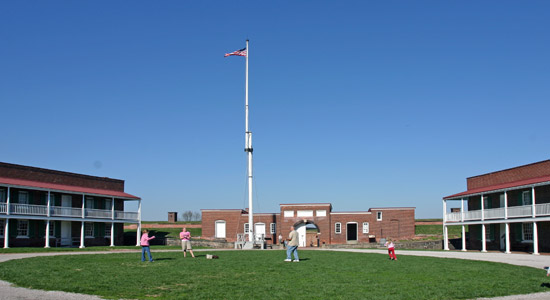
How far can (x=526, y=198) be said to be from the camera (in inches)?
1524

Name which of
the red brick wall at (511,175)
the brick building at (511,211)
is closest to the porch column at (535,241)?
the brick building at (511,211)

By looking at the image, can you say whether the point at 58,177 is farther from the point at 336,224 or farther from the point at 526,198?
the point at 526,198

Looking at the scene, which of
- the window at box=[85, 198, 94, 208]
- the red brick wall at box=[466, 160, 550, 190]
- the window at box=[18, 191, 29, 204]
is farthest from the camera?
the window at box=[85, 198, 94, 208]

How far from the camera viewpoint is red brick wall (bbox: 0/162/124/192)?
4137 cm

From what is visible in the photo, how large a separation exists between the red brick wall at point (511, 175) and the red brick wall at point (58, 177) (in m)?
33.6

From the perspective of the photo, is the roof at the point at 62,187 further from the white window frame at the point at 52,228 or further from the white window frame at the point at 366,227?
the white window frame at the point at 366,227

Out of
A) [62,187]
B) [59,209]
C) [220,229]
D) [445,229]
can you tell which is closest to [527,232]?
[445,229]

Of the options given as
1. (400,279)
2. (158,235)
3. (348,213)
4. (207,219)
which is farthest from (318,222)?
(400,279)

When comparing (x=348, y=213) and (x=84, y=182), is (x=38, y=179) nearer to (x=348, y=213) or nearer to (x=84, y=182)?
(x=84, y=182)

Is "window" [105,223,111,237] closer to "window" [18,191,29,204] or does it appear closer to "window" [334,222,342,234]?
"window" [18,191,29,204]

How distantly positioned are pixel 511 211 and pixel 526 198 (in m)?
1.94

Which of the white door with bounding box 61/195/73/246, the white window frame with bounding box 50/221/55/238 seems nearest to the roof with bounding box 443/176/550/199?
the white door with bounding box 61/195/73/246

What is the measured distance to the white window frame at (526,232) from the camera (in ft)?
125

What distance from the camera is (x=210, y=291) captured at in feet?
40.0
